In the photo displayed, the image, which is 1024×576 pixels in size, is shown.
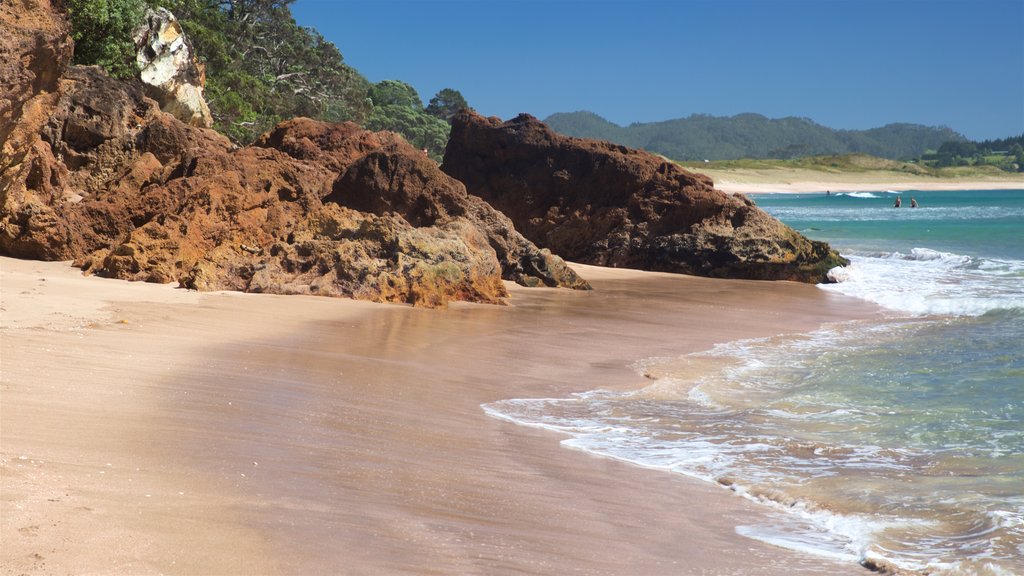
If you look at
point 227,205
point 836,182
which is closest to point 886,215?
point 227,205

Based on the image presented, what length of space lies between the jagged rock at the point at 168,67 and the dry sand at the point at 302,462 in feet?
43.1

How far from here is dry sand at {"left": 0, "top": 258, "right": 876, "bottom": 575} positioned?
3.23 meters

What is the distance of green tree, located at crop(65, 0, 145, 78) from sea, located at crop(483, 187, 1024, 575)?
1481 cm

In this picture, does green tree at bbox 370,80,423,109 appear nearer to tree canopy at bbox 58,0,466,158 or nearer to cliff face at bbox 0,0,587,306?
tree canopy at bbox 58,0,466,158

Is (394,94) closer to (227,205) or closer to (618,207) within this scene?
(618,207)

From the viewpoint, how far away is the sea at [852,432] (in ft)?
13.8

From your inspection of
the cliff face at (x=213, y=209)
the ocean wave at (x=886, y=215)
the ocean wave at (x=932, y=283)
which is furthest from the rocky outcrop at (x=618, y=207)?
the ocean wave at (x=886, y=215)

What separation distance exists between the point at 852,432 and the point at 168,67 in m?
18.7

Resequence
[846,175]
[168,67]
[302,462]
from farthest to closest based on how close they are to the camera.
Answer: [846,175] < [168,67] < [302,462]

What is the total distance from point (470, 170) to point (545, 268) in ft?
22.2

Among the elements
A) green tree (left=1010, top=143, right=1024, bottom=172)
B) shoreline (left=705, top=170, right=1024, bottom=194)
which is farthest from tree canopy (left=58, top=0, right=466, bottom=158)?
green tree (left=1010, top=143, right=1024, bottom=172)

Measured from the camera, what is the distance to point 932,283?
633 inches

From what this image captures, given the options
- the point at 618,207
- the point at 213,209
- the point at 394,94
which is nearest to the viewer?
the point at 213,209

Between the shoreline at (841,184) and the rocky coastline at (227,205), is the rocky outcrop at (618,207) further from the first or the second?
the shoreline at (841,184)
